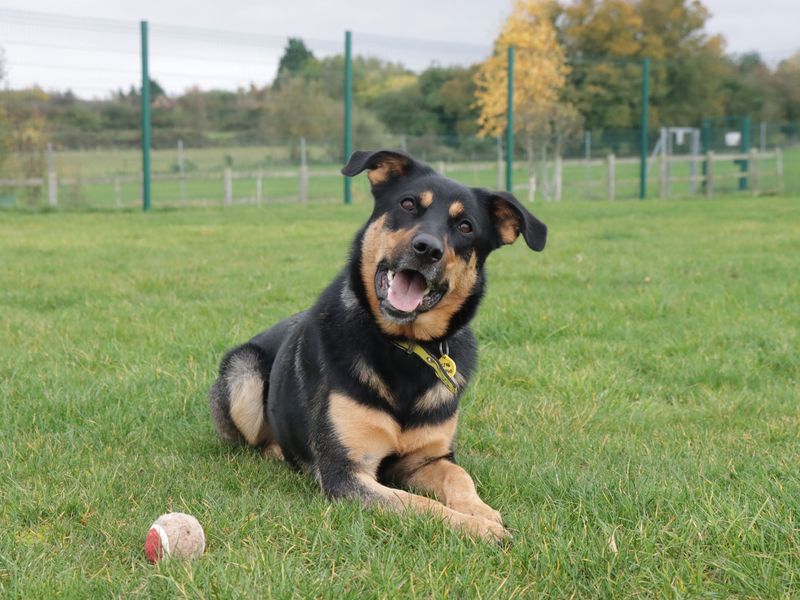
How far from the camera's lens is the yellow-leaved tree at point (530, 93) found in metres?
26.7

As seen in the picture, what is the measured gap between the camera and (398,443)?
3.82 metres

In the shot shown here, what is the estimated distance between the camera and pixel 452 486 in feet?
12.0

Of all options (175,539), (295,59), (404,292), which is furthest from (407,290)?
(295,59)

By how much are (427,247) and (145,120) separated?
16634mm

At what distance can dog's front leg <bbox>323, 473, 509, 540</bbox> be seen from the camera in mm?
3186

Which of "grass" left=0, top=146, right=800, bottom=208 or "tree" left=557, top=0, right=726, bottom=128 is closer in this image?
"grass" left=0, top=146, right=800, bottom=208

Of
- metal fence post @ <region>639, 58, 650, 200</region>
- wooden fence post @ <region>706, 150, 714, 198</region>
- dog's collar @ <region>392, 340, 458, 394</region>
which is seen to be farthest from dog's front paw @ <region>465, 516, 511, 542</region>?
wooden fence post @ <region>706, 150, 714, 198</region>

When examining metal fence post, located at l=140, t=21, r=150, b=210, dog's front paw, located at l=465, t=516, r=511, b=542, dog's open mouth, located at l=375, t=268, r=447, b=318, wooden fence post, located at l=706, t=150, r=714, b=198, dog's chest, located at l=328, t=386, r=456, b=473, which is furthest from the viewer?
wooden fence post, located at l=706, t=150, r=714, b=198

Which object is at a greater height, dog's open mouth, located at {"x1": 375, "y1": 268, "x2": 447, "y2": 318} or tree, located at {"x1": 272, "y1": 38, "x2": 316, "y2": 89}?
tree, located at {"x1": 272, "y1": 38, "x2": 316, "y2": 89}

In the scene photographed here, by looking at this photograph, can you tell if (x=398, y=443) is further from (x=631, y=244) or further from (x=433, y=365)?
(x=631, y=244)

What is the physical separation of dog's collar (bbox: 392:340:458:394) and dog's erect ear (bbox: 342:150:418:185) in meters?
0.83

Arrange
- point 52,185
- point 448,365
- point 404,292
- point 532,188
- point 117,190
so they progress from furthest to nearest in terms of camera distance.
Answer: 1. point 532,188
2. point 117,190
3. point 52,185
4. point 448,365
5. point 404,292

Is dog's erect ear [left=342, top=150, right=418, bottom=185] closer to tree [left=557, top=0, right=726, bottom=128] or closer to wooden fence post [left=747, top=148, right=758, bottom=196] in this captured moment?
tree [left=557, top=0, right=726, bottom=128]

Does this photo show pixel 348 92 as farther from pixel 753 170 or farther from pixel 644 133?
pixel 753 170
